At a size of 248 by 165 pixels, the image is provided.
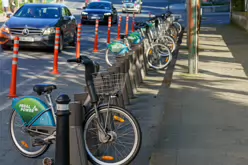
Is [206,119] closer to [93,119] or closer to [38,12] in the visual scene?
[93,119]

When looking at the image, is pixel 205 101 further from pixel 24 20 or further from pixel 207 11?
pixel 207 11

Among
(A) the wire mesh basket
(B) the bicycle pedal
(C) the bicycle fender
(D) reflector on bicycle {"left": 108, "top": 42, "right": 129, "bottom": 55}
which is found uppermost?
(A) the wire mesh basket

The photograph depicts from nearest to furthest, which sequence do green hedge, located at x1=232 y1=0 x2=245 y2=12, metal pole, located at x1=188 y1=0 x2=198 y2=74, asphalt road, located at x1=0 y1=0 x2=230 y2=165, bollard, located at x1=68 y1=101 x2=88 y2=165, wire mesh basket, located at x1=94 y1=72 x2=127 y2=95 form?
bollard, located at x1=68 y1=101 x2=88 y2=165
wire mesh basket, located at x1=94 y1=72 x2=127 y2=95
asphalt road, located at x1=0 y1=0 x2=230 y2=165
metal pole, located at x1=188 y1=0 x2=198 y2=74
green hedge, located at x1=232 y1=0 x2=245 y2=12

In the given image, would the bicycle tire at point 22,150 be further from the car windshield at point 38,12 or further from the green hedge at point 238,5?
the green hedge at point 238,5

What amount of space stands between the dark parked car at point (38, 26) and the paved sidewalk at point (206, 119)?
184 inches

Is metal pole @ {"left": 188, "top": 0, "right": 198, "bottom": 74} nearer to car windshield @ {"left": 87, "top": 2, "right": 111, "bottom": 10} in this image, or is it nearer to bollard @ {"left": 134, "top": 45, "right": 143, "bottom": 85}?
bollard @ {"left": 134, "top": 45, "right": 143, "bottom": 85}

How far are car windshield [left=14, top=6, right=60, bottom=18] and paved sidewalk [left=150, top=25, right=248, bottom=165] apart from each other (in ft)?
18.9

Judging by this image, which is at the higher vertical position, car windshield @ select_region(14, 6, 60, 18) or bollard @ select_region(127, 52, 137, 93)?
car windshield @ select_region(14, 6, 60, 18)

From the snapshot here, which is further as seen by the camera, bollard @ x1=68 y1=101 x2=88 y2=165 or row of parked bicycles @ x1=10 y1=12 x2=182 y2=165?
row of parked bicycles @ x1=10 y1=12 x2=182 y2=165

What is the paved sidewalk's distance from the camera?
18.8 ft

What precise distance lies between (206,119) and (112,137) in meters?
2.46

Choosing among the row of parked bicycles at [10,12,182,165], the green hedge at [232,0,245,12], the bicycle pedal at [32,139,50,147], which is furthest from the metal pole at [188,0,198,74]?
the green hedge at [232,0,245,12]

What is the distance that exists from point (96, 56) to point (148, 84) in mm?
4714

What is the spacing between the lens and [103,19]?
30672mm
